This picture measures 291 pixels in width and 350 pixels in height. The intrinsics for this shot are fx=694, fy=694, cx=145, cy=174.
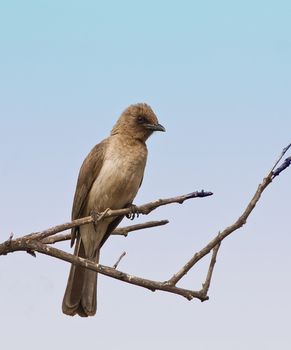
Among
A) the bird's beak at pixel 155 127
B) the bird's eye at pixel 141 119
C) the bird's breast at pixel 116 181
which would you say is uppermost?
the bird's eye at pixel 141 119

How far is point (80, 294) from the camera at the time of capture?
6.64m

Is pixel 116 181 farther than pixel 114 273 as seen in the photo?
Yes

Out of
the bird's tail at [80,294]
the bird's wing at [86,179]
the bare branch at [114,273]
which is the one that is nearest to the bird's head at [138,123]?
the bird's wing at [86,179]

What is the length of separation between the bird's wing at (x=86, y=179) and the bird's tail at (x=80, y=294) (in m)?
0.48

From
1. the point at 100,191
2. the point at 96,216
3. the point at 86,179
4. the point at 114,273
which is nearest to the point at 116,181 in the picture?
the point at 100,191

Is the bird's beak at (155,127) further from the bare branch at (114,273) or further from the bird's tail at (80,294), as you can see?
the bare branch at (114,273)

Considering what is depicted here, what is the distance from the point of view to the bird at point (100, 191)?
21.9 feet

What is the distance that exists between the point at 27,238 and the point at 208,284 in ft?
3.99

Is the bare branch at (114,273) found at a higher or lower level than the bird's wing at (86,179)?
lower

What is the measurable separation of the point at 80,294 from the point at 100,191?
1.02 m

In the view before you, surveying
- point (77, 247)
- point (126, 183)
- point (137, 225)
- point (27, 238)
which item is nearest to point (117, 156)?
point (126, 183)

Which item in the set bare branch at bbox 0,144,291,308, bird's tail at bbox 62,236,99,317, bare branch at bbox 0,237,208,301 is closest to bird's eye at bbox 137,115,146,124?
bird's tail at bbox 62,236,99,317

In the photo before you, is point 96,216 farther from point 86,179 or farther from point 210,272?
point 210,272

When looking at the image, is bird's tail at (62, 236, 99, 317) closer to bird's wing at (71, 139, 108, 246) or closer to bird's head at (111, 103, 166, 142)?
bird's wing at (71, 139, 108, 246)
